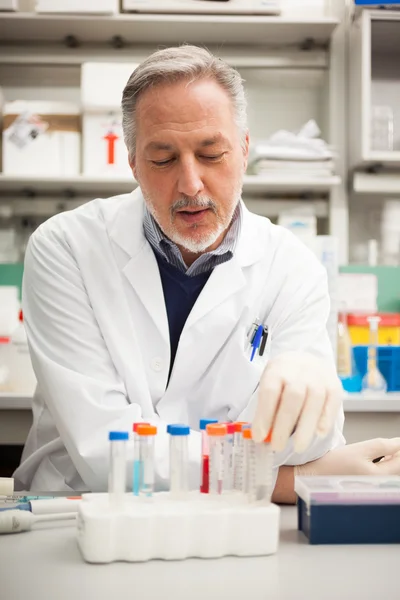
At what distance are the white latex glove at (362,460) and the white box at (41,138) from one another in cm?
178

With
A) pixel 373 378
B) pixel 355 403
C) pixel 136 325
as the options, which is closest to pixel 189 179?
pixel 136 325

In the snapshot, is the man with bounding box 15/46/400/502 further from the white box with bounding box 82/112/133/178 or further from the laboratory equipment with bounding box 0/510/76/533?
the white box with bounding box 82/112/133/178

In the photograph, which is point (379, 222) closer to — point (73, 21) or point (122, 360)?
point (73, 21)

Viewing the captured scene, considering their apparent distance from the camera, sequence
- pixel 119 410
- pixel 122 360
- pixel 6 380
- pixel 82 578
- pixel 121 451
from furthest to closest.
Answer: pixel 6 380 < pixel 122 360 < pixel 119 410 < pixel 121 451 < pixel 82 578

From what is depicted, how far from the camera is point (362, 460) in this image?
1158 mm

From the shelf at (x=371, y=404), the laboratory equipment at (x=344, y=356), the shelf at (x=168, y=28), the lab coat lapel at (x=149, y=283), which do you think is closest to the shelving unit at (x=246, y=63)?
the shelf at (x=168, y=28)

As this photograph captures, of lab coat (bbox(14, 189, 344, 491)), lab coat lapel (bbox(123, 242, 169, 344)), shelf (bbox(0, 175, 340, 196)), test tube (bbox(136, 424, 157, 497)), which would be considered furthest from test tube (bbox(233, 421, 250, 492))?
shelf (bbox(0, 175, 340, 196))

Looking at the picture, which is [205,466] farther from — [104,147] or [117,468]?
[104,147]

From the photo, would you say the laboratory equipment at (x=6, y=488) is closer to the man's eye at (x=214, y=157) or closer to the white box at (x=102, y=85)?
the man's eye at (x=214, y=157)

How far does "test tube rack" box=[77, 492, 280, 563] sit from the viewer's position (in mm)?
772

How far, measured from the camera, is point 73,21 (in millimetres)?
2670

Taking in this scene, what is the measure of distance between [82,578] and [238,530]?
18 centimetres

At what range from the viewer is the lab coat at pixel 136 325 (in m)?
1.34

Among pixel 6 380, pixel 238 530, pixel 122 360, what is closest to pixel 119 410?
pixel 122 360
